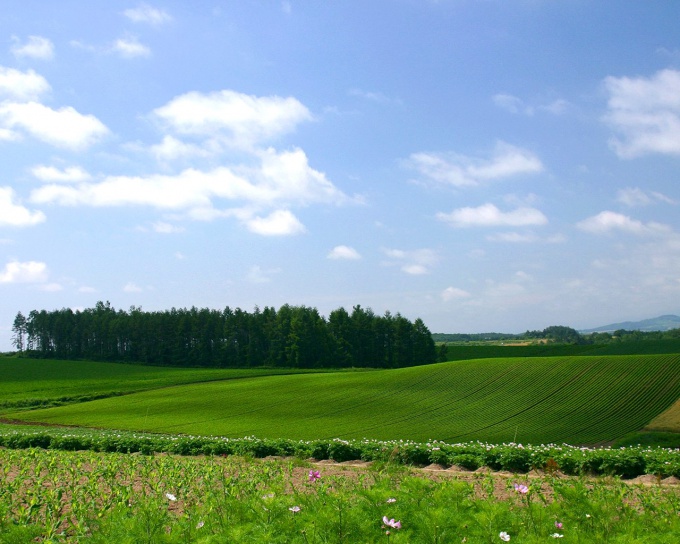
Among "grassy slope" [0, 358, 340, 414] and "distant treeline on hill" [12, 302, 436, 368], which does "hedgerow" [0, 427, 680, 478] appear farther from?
"distant treeline on hill" [12, 302, 436, 368]

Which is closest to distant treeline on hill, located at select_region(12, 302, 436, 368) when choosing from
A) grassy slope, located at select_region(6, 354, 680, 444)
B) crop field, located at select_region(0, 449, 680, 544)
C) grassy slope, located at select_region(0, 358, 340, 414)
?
grassy slope, located at select_region(0, 358, 340, 414)

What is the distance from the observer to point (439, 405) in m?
39.3

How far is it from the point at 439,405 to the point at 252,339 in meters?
75.5

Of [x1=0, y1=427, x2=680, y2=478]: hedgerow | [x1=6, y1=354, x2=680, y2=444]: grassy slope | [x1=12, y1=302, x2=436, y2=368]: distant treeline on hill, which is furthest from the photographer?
[x1=12, y1=302, x2=436, y2=368]: distant treeline on hill

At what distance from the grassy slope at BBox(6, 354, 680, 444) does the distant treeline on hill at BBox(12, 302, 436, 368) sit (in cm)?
4833

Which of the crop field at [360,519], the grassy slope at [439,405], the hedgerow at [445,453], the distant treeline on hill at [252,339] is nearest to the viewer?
the crop field at [360,519]

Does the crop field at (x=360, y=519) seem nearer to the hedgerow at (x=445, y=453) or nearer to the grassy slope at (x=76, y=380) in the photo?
the hedgerow at (x=445, y=453)

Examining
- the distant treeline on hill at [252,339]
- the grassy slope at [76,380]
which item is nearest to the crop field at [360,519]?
the grassy slope at [76,380]

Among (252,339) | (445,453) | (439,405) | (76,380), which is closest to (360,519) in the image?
(445,453)

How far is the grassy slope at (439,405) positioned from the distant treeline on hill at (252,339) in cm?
4833

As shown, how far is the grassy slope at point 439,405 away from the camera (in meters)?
32.5

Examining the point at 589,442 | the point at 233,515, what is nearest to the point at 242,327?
the point at 589,442

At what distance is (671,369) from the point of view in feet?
146

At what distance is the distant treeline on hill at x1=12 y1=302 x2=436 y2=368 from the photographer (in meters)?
105
